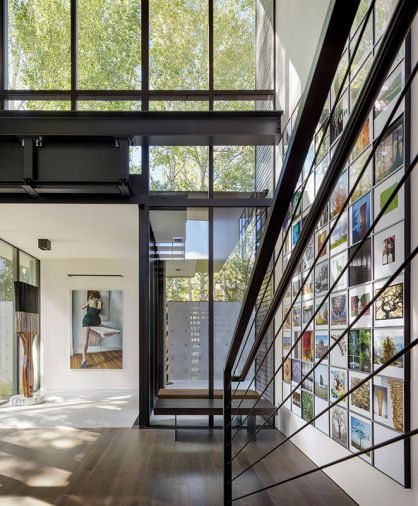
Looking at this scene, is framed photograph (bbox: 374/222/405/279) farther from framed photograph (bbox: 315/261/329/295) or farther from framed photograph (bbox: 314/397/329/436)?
framed photograph (bbox: 314/397/329/436)

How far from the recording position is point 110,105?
619cm

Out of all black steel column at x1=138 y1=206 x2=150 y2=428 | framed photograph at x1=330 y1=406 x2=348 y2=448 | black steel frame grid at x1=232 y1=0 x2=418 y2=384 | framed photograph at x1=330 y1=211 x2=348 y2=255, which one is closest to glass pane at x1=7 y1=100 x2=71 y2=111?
black steel column at x1=138 y1=206 x2=150 y2=428

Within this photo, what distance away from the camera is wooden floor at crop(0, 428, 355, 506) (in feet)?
11.0

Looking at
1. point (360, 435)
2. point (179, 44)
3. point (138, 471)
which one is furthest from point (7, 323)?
point (360, 435)

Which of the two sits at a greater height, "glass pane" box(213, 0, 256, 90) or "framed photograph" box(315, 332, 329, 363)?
"glass pane" box(213, 0, 256, 90)

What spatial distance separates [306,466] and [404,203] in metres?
2.35

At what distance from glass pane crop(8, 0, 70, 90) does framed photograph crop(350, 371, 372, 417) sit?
15.2 ft

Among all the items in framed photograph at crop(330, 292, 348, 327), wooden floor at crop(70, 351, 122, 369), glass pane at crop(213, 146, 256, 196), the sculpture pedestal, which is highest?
glass pane at crop(213, 146, 256, 196)

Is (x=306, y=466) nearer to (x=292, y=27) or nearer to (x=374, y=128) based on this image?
(x=374, y=128)

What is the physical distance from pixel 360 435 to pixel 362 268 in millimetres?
955

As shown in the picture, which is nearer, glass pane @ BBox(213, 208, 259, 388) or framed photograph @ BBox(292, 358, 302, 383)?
framed photograph @ BBox(292, 358, 302, 383)

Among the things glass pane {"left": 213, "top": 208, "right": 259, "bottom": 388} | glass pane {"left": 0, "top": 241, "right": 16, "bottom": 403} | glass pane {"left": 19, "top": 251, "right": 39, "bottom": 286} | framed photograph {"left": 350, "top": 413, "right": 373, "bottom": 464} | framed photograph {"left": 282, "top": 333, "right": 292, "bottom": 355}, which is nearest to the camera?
→ framed photograph {"left": 350, "top": 413, "right": 373, "bottom": 464}

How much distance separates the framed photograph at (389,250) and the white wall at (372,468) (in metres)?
0.12

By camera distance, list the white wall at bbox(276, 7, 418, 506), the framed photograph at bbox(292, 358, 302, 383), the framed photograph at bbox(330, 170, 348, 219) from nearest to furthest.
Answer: the white wall at bbox(276, 7, 418, 506), the framed photograph at bbox(330, 170, 348, 219), the framed photograph at bbox(292, 358, 302, 383)
